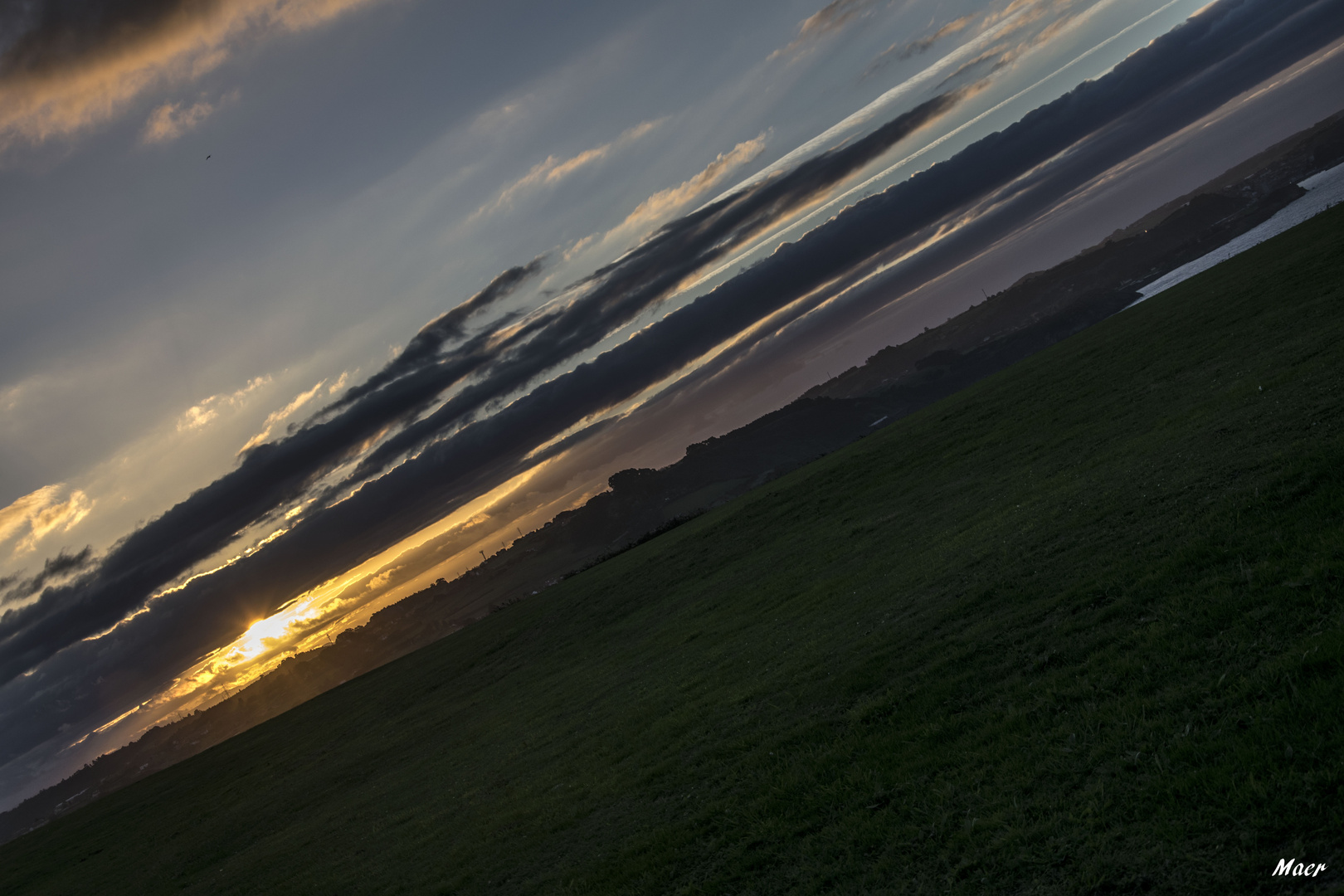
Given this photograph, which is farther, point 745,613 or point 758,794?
point 745,613

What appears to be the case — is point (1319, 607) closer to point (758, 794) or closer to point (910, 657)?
point (910, 657)

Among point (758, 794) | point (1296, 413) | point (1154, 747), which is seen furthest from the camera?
point (1296, 413)

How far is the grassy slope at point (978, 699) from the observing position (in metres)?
8.25

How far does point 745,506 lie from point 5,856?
9310 centimetres

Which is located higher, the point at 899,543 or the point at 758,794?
the point at 758,794

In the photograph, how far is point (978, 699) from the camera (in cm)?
1241

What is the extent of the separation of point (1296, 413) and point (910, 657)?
12946mm

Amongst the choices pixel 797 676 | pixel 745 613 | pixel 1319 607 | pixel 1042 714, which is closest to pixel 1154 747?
pixel 1042 714

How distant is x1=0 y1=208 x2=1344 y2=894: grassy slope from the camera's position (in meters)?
8.25

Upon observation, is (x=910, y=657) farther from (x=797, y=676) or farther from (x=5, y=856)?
(x=5, y=856)

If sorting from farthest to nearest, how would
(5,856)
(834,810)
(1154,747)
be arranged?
(5,856)
(834,810)
(1154,747)

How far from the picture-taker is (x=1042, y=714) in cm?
→ 1072

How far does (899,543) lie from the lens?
1091 inches

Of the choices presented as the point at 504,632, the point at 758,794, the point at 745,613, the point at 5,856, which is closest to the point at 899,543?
the point at 745,613
